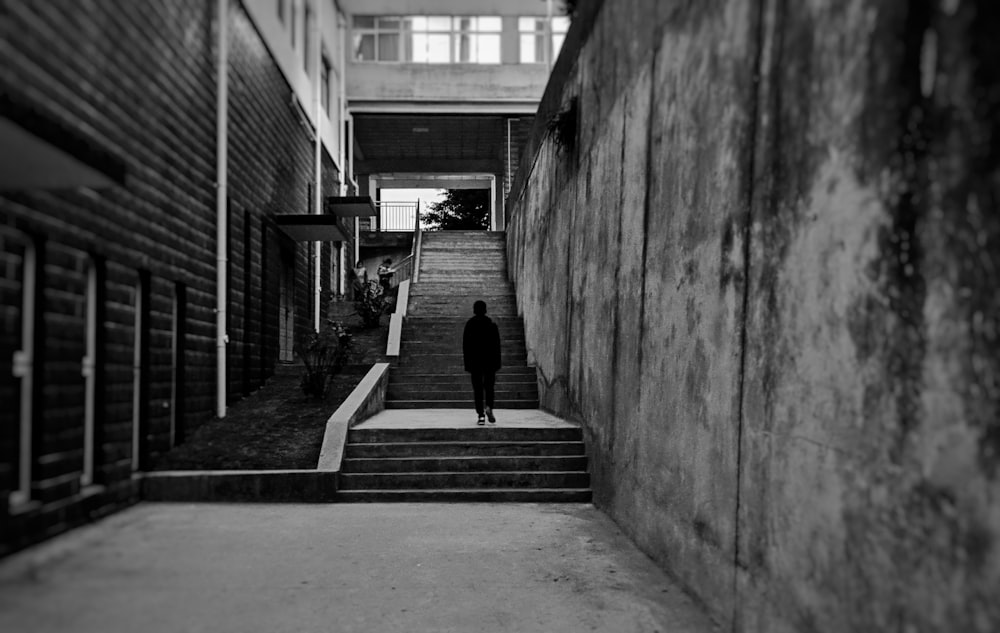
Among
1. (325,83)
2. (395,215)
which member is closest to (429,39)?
(325,83)

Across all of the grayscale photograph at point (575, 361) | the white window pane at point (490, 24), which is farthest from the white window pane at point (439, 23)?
the grayscale photograph at point (575, 361)

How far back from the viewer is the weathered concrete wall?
2266mm

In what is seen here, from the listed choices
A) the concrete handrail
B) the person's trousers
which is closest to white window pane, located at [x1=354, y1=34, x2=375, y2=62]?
the concrete handrail

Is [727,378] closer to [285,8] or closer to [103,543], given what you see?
[103,543]

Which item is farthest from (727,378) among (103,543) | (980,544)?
(103,543)

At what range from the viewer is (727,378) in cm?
416

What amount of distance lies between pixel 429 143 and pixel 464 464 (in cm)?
2101

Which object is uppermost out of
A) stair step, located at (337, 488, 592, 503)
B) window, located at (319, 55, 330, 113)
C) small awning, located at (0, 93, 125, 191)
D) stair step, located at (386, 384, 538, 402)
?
window, located at (319, 55, 330, 113)

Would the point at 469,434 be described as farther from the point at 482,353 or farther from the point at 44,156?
the point at 44,156

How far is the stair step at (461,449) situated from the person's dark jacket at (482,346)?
1237 mm

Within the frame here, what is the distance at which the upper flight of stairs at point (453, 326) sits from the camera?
1232 centimetres

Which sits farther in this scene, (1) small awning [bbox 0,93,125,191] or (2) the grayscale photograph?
(1) small awning [bbox 0,93,125,191]

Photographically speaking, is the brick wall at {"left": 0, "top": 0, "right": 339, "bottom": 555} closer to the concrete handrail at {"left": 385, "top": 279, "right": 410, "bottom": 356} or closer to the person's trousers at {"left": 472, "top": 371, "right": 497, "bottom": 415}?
the concrete handrail at {"left": 385, "top": 279, "right": 410, "bottom": 356}

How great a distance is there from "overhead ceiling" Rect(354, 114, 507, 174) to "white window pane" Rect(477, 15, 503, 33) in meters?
2.53
